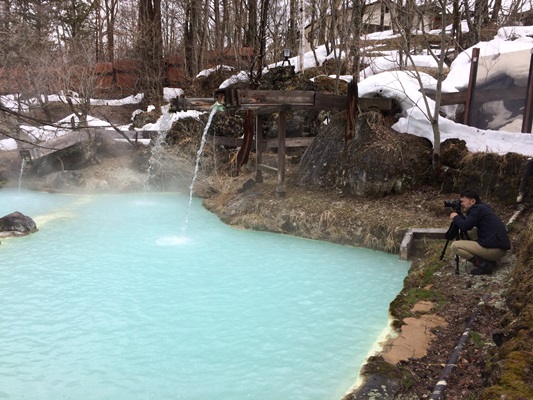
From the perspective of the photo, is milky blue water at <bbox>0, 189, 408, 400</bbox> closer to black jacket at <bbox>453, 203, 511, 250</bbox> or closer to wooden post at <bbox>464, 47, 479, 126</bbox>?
black jacket at <bbox>453, 203, 511, 250</bbox>

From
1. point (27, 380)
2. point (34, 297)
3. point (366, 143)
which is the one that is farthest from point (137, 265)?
point (366, 143)

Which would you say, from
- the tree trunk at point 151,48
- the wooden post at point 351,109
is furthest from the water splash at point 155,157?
the wooden post at point 351,109

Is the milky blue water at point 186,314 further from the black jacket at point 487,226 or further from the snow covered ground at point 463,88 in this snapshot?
the snow covered ground at point 463,88

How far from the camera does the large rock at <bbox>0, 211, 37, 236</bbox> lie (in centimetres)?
1029

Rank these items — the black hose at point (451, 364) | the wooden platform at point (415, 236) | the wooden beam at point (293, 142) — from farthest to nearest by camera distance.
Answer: the wooden beam at point (293, 142)
the wooden platform at point (415, 236)
the black hose at point (451, 364)

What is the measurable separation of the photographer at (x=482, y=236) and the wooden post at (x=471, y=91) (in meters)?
5.64

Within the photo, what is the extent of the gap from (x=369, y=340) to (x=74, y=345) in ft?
11.8

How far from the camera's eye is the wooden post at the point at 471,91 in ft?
35.6

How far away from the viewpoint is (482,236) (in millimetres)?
6371

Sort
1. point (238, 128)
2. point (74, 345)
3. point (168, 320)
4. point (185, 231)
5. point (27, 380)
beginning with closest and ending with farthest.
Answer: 1. point (27, 380)
2. point (74, 345)
3. point (168, 320)
4. point (185, 231)
5. point (238, 128)

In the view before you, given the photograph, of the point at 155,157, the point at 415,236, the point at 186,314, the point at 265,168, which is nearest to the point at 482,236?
the point at 415,236

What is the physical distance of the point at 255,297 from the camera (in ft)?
22.4

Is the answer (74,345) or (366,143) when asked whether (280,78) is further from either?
(74,345)

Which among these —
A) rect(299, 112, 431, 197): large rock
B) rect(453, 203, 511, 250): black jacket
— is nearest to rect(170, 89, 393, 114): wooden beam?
rect(299, 112, 431, 197): large rock
